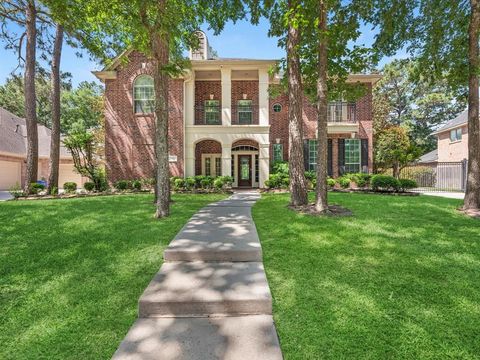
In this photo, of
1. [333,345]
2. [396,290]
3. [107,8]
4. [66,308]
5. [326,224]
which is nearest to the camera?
[333,345]

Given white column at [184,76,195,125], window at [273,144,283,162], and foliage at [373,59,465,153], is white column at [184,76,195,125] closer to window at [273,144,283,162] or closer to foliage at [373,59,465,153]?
window at [273,144,283,162]

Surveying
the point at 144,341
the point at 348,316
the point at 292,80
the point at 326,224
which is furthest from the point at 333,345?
the point at 292,80

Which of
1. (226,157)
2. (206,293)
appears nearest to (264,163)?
(226,157)

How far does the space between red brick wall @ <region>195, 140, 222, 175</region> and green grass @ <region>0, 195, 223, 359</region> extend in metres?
10.0

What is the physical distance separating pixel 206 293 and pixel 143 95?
13656 millimetres

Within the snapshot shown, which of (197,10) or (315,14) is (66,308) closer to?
(315,14)

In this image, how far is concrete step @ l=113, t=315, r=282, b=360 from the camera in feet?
7.13

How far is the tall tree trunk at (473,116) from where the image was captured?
6945 millimetres

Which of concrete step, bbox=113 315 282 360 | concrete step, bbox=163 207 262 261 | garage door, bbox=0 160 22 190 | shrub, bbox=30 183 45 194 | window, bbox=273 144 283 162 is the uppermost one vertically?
window, bbox=273 144 283 162

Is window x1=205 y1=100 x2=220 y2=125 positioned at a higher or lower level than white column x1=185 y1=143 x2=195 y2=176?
higher

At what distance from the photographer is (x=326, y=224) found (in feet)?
17.7

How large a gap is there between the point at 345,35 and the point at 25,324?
8.80 m

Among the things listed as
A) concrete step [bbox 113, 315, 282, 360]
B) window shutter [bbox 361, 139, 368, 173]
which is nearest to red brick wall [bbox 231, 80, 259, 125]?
window shutter [bbox 361, 139, 368, 173]

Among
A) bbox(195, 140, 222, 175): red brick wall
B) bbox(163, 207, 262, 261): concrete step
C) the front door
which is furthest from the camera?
the front door
